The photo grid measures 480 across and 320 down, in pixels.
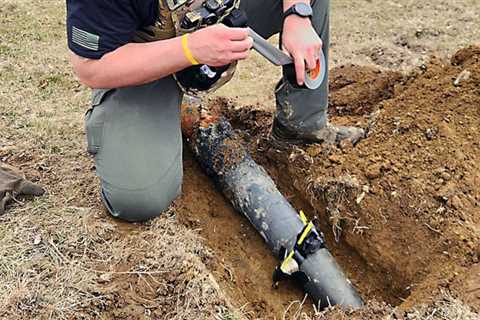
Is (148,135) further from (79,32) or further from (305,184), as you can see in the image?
(305,184)

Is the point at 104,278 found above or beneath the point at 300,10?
beneath

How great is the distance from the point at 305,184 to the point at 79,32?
1213 millimetres

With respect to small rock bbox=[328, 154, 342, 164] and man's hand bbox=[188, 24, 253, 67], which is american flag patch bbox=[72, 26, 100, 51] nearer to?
man's hand bbox=[188, 24, 253, 67]

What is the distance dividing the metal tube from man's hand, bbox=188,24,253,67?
77cm

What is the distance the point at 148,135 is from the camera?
2.77 m

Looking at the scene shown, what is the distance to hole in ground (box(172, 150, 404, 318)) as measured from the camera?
8.65ft

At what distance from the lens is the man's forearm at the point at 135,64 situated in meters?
2.37

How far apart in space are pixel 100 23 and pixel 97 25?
14 millimetres

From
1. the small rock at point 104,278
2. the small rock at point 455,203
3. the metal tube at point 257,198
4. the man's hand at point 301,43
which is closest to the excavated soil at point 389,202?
the small rock at point 455,203

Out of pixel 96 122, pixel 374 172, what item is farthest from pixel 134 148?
pixel 374 172

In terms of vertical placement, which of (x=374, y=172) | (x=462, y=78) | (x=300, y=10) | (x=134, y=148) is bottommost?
(x=134, y=148)

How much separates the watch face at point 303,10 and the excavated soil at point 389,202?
2.14ft

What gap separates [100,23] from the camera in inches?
93.5

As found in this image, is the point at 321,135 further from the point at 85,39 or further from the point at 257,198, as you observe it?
the point at 85,39
